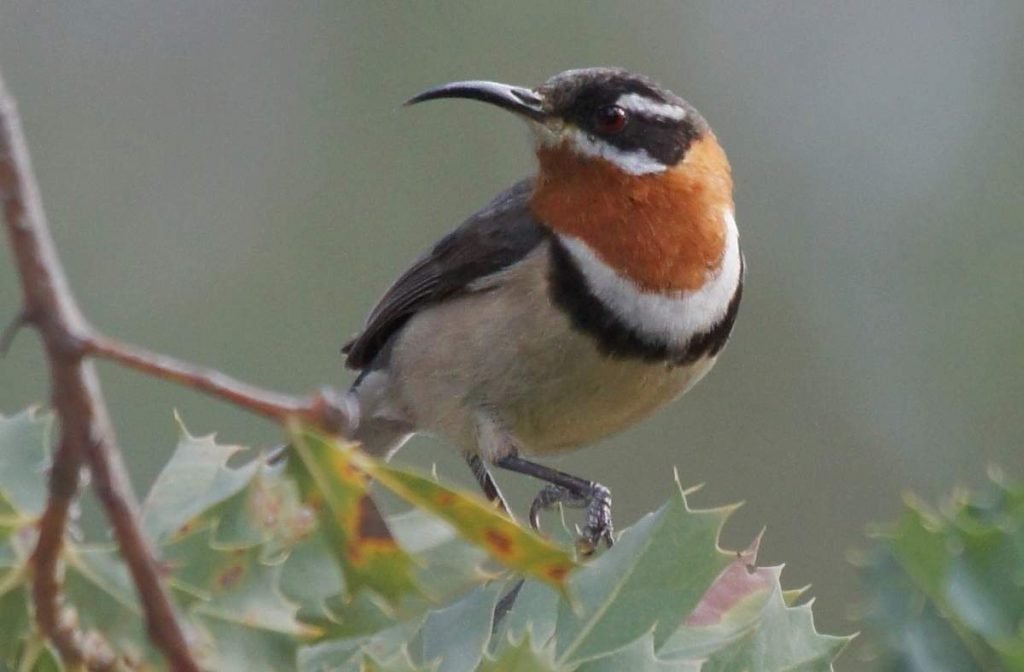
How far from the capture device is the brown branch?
1.08 metres

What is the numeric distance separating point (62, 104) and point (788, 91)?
462 centimetres

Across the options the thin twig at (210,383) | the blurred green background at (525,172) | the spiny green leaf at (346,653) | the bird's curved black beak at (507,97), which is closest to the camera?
the thin twig at (210,383)

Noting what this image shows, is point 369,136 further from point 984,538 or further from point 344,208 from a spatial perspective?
point 984,538

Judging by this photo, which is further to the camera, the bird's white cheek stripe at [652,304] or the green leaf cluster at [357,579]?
the bird's white cheek stripe at [652,304]

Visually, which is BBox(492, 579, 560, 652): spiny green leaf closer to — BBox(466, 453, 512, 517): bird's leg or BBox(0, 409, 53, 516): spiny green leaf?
BBox(0, 409, 53, 516): spiny green leaf

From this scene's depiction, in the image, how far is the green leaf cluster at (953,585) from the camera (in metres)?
2.29

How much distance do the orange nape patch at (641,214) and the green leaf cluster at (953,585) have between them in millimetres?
1502

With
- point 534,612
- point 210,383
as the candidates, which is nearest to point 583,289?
Result: point 534,612

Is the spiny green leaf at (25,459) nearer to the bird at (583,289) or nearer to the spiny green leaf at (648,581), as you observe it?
the spiny green leaf at (648,581)

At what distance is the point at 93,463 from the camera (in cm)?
109

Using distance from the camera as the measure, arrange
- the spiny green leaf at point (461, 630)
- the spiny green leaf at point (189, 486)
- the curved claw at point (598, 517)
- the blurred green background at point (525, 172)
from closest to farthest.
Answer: the spiny green leaf at point (189, 486)
the spiny green leaf at point (461, 630)
the curved claw at point (598, 517)
the blurred green background at point (525, 172)

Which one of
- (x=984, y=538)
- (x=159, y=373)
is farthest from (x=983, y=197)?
(x=159, y=373)

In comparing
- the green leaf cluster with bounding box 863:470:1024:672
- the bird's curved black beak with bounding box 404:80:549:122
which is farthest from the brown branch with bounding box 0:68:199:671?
the bird's curved black beak with bounding box 404:80:549:122

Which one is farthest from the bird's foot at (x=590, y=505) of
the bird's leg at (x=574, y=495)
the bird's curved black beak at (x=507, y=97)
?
the bird's curved black beak at (x=507, y=97)
